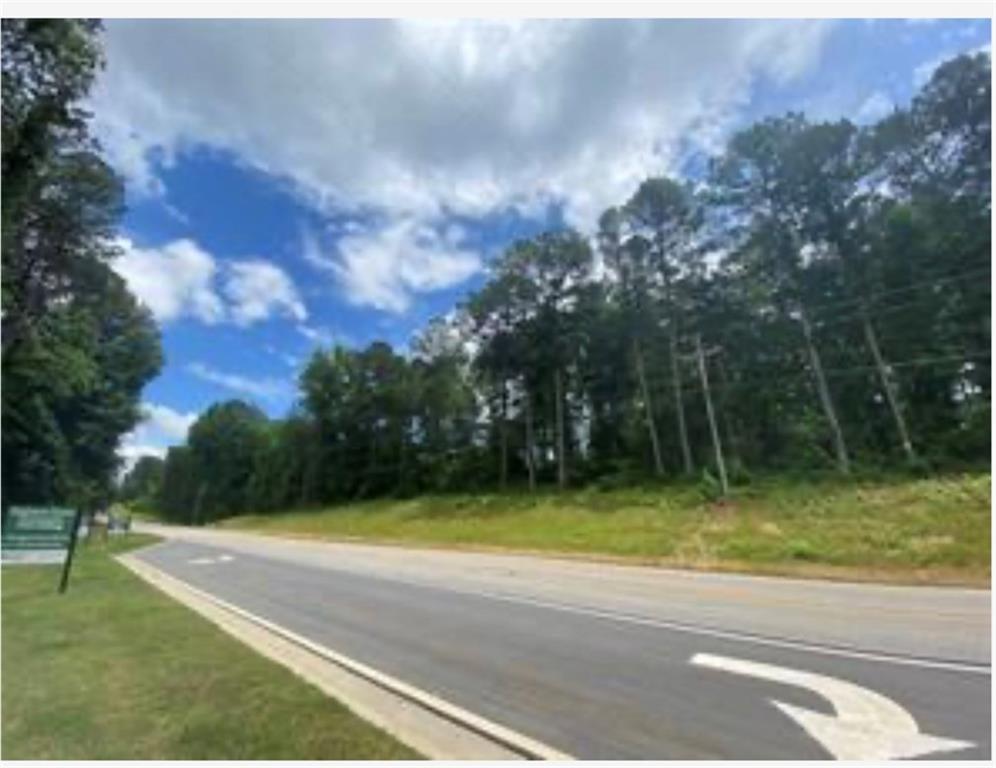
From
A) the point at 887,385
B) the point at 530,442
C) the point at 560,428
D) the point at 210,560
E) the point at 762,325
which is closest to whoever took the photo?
the point at 210,560

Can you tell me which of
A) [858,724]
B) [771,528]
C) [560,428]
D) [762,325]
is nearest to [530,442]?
[560,428]

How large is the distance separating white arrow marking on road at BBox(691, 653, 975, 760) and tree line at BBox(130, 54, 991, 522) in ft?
93.5

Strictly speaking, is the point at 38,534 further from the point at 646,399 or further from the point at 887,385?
the point at 646,399

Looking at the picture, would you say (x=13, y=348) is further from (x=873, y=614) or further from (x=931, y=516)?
(x=931, y=516)

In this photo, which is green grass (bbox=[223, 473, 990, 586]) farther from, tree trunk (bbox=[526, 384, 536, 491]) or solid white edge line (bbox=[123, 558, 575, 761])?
solid white edge line (bbox=[123, 558, 575, 761])

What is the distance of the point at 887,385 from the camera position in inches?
1511

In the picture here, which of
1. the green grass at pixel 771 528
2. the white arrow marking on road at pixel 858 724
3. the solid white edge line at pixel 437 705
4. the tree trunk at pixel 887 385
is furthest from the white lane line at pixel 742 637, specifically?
the tree trunk at pixel 887 385

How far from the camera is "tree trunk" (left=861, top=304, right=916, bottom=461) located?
Result: 3626cm

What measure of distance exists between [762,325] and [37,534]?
36.7 metres

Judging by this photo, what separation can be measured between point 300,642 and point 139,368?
36937mm

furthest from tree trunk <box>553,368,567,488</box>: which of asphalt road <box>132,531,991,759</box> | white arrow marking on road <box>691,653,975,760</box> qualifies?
white arrow marking on road <box>691,653,975,760</box>

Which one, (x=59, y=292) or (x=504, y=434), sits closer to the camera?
(x=59, y=292)

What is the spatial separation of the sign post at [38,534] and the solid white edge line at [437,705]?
26.6ft

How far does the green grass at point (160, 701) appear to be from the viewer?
6406 millimetres
